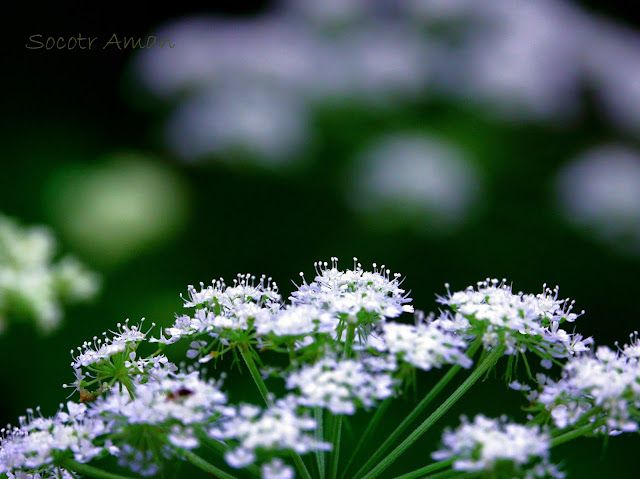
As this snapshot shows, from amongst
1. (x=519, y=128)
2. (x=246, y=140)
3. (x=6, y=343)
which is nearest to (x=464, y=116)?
(x=519, y=128)

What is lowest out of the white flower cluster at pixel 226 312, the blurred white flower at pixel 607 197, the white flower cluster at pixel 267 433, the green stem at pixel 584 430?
the green stem at pixel 584 430

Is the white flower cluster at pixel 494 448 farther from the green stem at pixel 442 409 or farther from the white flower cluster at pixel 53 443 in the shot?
the white flower cluster at pixel 53 443

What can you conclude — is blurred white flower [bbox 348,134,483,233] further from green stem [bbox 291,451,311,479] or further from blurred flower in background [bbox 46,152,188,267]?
green stem [bbox 291,451,311,479]

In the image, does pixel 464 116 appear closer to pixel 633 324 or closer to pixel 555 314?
pixel 633 324

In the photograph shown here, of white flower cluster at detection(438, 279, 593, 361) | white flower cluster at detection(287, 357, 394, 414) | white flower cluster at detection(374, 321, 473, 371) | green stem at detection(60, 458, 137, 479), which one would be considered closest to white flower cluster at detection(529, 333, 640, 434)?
white flower cluster at detection(438, 279, 593, 361)

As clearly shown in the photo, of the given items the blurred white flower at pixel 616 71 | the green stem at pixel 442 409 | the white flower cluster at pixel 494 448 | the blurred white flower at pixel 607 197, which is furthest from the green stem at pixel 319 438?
the blurred white flower at pixel 616 71

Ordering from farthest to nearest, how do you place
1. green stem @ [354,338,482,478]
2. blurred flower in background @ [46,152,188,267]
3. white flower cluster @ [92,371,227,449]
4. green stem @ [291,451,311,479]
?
blurred flower in background @ [46,152,188,267] < green stem @ [354,338,482,478] < green stem @ [291,451,311,479] < white flower cluster @ [92,371,227,449]
